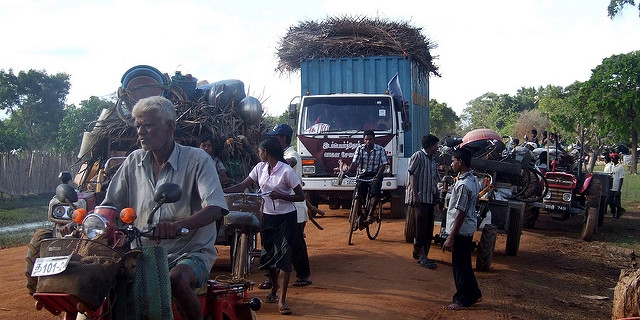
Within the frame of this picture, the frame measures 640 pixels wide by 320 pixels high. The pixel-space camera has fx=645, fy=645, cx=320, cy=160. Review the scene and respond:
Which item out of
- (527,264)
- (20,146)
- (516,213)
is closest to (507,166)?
(516,213)

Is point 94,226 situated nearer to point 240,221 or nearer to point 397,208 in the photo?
point 240,221

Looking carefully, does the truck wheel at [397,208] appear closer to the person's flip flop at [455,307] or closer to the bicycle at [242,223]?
the person's flip flop at [455,307]

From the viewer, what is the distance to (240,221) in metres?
Answer: 6.32

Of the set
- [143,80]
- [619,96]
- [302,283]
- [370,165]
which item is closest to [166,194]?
[302,283]

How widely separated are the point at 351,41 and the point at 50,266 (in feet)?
44.1

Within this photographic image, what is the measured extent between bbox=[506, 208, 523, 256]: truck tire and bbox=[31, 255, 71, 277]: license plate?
8.10m

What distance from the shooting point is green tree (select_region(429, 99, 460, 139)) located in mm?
48500

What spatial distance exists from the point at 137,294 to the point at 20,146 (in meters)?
22.7

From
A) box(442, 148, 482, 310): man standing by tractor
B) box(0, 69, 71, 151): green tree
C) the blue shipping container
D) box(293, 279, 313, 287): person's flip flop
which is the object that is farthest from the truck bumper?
box(0, 69, 71, 151): green tree

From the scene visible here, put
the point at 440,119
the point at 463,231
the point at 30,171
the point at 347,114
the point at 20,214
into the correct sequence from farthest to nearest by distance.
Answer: the point at 440,119 → the point at 30,171 → the point at 20,214 → the point at 347,114 → the point at 463,231

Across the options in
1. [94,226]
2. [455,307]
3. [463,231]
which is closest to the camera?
[94,226]

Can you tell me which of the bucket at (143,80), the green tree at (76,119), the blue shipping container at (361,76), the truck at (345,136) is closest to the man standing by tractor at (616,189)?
the blue shipping container at (361,76)

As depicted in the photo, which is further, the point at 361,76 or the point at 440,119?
the point at 440,119

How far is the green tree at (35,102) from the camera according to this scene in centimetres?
2995
